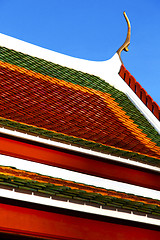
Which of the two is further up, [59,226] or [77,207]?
[77,207]

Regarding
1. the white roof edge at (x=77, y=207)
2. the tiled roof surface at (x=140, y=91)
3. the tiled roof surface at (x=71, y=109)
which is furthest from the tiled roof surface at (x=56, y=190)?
the tiled roof surface at (x=140, y=91)

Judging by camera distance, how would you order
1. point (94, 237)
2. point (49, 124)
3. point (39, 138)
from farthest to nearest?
point (49, 124) < point (39, 138) < point (94, 237)

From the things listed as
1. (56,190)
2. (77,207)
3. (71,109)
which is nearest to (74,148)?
(71,109)

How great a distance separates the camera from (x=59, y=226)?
20.9 feet

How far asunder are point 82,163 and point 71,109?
2.02 m

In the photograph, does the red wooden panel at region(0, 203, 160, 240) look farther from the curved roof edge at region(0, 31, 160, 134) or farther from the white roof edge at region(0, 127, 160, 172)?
the curved roof edge at region(0, 31, 160, 134)

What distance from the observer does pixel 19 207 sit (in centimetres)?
608

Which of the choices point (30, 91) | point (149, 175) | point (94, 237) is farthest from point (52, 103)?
point (94, 237)

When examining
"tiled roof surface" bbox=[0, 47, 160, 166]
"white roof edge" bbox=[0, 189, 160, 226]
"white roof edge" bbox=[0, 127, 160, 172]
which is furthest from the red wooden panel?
"tiled roof surface" bbox=[0, 47, 160, 166]

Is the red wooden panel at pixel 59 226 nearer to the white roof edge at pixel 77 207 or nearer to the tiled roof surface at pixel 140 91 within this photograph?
the white roof edge at pixel 77 207

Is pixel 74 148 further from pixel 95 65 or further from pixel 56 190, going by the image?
pixel 95 65

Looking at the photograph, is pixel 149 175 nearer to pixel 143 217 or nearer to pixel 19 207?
pixel 143 217

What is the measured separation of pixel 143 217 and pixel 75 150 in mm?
2215

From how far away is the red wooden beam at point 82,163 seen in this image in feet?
26.5
